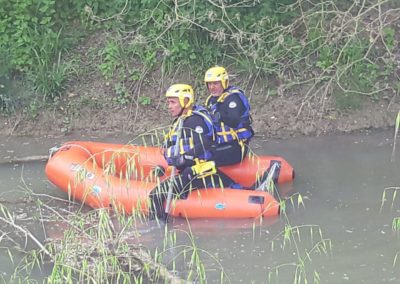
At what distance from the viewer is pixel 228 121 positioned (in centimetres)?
780

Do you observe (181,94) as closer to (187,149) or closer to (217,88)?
(187,149)

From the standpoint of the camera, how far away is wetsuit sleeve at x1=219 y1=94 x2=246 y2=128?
775 centimetres

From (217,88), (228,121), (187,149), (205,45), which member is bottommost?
(187,149)

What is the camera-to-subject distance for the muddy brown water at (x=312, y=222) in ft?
19.7

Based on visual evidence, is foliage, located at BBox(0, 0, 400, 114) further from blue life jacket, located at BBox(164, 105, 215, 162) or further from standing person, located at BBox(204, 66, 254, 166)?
blue life jacket, located at BBox(164, 105, 215, 162)

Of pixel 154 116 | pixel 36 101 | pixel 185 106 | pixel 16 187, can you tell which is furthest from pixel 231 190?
Result: pixel 36 101

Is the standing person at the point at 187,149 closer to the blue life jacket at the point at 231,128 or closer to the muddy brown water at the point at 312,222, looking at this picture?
the muddy brown water at the point at 312,222

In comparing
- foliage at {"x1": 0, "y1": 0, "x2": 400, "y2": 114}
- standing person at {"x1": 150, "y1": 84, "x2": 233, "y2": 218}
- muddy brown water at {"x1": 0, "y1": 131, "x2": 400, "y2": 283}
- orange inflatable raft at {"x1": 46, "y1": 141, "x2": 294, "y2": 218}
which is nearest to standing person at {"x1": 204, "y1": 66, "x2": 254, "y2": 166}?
orange inflatable raft at {"x1": 46, "y1": 141, "x2": 294, "y2": 218}

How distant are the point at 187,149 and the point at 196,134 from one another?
0.15 m

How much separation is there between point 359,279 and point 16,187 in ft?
11.9

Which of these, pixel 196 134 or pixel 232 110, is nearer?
pixel 196 134

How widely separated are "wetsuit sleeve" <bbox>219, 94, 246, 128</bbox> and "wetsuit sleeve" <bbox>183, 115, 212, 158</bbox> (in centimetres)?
68

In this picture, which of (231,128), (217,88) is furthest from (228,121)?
(217,88)

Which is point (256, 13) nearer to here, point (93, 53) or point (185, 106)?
point (93, 53)
